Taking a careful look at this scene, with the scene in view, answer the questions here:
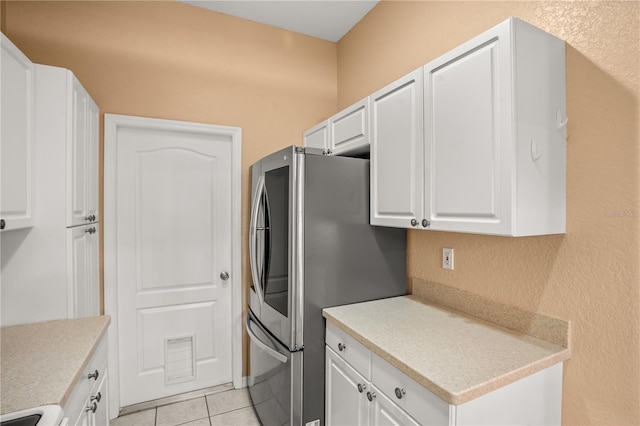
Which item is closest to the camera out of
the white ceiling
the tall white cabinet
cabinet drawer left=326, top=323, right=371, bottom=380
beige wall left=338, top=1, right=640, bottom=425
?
beige wall left=338, top=1, right=640, bottom=425

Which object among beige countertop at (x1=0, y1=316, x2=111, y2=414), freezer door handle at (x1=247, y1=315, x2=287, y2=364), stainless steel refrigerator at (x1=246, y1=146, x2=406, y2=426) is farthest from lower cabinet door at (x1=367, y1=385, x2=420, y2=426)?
beige countertop at (x1=0, y1=316, x2=111, y2=414)

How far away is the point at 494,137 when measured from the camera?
1.20 meters

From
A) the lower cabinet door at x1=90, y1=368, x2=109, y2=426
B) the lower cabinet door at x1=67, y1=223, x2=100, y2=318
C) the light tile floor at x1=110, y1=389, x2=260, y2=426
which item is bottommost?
the light tile floor at x1=110, y1=389, x2=260, y2=426

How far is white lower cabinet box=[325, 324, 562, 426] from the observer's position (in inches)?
41.9

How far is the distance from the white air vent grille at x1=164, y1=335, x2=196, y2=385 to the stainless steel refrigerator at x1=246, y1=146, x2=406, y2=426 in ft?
2.44

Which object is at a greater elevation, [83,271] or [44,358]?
[83,271]

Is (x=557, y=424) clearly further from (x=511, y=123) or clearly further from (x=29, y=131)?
(x=29, y=131)

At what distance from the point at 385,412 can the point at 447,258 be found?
34.7 inches

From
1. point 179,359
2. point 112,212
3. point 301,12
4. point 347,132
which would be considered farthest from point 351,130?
point 179,359

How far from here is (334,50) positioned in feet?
9.80

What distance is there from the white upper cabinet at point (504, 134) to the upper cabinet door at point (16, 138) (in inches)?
71.3

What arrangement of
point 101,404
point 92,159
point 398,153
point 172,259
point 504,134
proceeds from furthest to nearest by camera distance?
point 172,259 < point 92,159 < point 398,153 < point 101,404 < point 504,134

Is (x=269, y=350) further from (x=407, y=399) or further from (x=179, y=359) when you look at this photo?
(x=179, y=359)

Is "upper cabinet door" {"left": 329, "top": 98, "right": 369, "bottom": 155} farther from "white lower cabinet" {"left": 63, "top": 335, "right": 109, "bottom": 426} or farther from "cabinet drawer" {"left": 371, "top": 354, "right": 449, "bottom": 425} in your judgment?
"white lower cabinet" {"left": 63, "top": 335, "right": 109, "bottom": 426}
